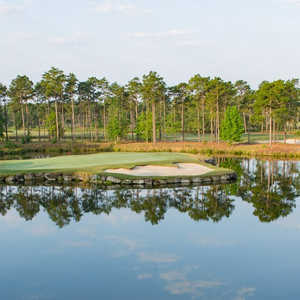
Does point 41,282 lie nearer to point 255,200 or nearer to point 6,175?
point 255,200

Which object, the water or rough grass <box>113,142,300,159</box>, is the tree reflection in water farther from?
rough grass <box>113,142,300,159</box>

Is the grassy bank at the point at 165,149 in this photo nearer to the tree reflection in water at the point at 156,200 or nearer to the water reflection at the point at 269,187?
the water reflection at the point at 269,187

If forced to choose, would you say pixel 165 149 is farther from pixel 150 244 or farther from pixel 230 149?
pixel 150 244

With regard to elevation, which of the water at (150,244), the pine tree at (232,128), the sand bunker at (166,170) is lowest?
the water at (150,244)

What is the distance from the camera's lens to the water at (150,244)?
12.2 metres

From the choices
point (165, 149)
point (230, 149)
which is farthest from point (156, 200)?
point (230, 149)

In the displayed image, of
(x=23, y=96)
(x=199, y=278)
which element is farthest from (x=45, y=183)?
(x=23, y=96)

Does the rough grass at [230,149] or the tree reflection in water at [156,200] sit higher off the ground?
the rough grass at [230,149]

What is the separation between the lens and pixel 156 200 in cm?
2536

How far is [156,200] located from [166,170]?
1076cm

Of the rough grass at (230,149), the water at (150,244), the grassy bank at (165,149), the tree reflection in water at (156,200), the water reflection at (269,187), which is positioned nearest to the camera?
the water at (150,244)

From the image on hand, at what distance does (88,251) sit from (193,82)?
216 ft

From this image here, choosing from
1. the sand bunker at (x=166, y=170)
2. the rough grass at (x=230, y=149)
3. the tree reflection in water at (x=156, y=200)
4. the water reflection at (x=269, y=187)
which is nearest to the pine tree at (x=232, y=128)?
the rough grass at (x=230, y=149)

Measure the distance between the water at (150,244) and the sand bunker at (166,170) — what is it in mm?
5590
